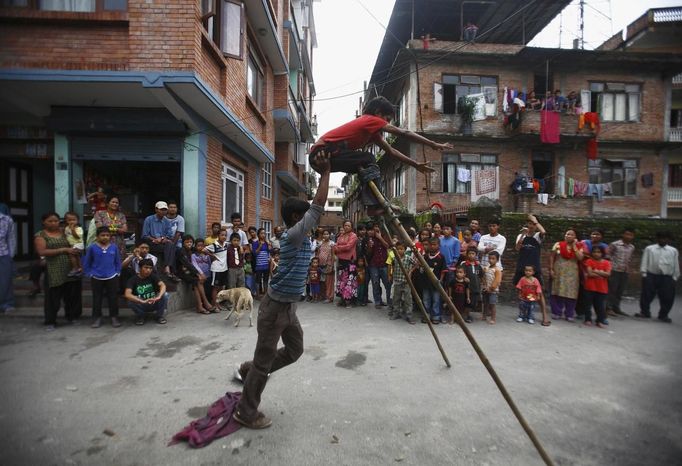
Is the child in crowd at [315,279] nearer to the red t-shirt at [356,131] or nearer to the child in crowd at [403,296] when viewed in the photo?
the child in crowd at [403,296]

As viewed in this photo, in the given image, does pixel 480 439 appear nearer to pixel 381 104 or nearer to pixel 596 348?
pixel 381 104

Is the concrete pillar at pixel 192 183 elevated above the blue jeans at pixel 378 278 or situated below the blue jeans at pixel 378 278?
above

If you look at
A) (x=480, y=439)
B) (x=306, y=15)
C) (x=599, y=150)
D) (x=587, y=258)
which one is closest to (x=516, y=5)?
(x=599, y=150)

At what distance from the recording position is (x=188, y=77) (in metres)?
6.07

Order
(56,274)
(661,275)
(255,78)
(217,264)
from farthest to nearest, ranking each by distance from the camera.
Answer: (255,78), (217,264), (661,275), (56,274)

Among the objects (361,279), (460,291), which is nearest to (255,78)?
(361,279)

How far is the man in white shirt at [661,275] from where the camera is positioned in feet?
23.0

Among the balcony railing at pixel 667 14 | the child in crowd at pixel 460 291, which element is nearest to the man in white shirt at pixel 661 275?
the child in crowd at pixel 460 291

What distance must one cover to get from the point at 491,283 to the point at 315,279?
4079mm

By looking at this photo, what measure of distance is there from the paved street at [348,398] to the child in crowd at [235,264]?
1.81 meters

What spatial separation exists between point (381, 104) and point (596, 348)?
535cm

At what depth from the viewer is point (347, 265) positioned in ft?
26.0

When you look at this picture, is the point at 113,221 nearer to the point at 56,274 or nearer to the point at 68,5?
the point at 56,274

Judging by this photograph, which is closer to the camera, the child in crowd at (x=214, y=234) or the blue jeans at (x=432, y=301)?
the blue jeans at (x=432, y=301)
